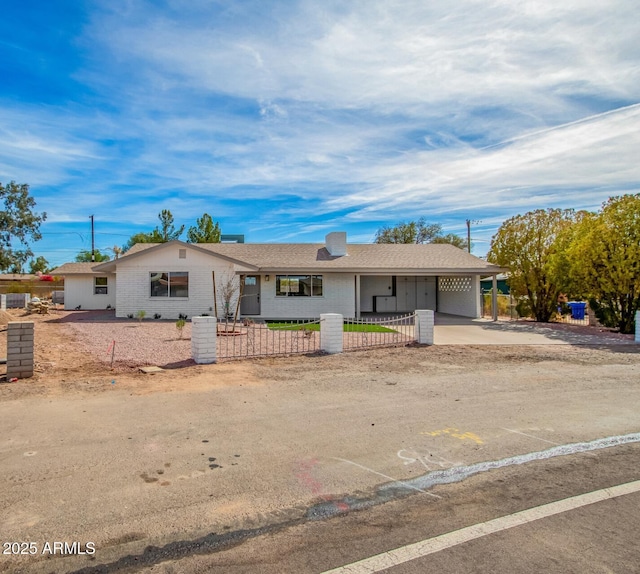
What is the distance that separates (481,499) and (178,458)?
284cm

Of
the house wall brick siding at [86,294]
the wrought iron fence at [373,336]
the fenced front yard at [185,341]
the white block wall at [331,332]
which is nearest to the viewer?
the fenced front yard at [185,341]

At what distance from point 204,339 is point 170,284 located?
38.5 ft

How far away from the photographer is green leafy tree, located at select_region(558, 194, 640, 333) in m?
15.7

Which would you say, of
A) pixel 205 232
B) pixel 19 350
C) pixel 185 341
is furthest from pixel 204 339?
pixel 205 232

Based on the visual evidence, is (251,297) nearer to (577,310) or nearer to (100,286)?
(100,286)

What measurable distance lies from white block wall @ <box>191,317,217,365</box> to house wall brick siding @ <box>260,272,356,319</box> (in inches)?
451

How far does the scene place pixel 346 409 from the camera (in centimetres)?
652

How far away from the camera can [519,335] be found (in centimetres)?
1562

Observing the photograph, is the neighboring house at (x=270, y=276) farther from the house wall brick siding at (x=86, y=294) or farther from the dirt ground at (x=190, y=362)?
the house wall brick siding at (x=86, y=294)

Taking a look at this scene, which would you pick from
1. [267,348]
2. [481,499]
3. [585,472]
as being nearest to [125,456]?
[481,499]

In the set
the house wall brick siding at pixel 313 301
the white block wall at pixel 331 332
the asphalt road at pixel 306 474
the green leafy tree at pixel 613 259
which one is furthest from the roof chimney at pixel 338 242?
the asphalt road at pixel 306 474

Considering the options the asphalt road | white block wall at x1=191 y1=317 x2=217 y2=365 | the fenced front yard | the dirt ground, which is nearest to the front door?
the fenced front yard

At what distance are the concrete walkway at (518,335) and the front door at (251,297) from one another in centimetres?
838

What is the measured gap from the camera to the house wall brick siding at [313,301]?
2142cm
